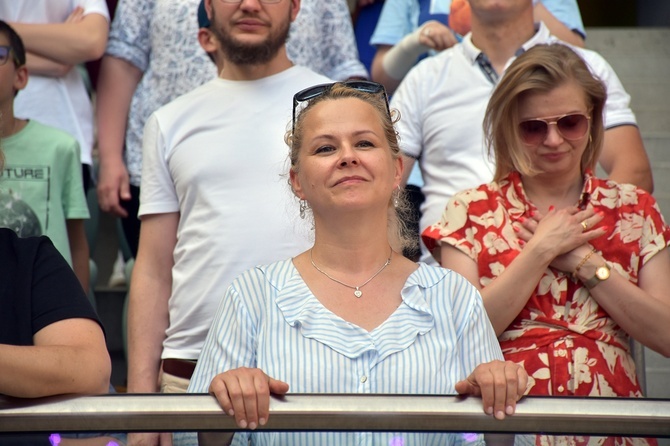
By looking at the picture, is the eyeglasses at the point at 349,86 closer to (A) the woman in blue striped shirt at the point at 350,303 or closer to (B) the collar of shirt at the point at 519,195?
(A) the woman in blue striped shirt at the point at 350,303

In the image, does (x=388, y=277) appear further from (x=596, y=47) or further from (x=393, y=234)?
(x=596, y=47)

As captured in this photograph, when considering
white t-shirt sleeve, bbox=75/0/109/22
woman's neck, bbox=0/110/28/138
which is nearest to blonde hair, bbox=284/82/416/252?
woman's neck, bbox=0/110/28/138

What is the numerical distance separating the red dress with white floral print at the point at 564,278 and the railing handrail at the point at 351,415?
39.7 inches

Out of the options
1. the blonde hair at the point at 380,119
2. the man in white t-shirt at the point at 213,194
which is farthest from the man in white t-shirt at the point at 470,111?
the blonde hair at the point at 380,119

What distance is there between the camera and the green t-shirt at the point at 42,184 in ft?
12.6

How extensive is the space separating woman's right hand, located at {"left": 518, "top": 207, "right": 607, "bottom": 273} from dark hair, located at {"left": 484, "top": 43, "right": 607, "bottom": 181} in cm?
16

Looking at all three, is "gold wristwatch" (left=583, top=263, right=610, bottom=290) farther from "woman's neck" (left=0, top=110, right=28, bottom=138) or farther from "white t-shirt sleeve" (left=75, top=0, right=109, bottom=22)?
"white t-shirt sleeve" (left=75, top=0, right=109, bottom=22)

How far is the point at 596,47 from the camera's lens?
7145 millimetres

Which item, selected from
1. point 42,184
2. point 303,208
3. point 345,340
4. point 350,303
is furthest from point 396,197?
point 42,184

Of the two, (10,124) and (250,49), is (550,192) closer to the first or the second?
(250,49)

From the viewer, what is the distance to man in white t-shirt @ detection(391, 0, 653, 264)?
385 centimetres

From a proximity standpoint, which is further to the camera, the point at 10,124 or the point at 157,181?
the point at 10,124

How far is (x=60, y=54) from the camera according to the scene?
4391 millimetres

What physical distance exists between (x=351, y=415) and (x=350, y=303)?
0.62 m
